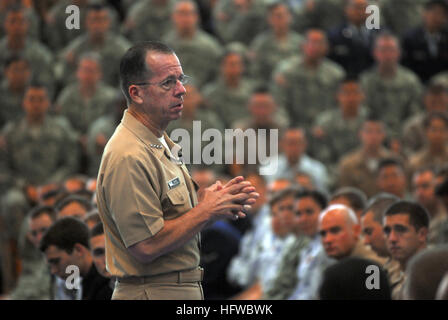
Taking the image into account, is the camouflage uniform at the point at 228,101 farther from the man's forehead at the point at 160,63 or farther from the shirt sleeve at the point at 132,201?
the shirt sleeve at the point at 132,201

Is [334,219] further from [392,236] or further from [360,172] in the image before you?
[360,172]

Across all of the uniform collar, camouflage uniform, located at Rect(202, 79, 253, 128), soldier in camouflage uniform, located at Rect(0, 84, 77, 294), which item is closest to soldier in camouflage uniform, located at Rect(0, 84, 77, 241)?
soldier in camouflage uniform, located at Rect(0, 84, 77, 294)

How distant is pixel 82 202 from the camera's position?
448 centimetres

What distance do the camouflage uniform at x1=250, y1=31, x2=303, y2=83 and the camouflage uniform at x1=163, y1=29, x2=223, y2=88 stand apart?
383 millimetres

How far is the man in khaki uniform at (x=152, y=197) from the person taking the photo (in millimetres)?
2234

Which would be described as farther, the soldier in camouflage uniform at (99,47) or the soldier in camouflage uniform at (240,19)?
the soldier in camouflage uniform at (240,19)

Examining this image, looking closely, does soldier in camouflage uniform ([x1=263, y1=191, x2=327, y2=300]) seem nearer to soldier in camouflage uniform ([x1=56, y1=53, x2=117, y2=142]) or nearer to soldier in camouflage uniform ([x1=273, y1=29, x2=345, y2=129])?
soldier in camouflage uniform ([x1=273, y1=29, x2=345, y2=129])

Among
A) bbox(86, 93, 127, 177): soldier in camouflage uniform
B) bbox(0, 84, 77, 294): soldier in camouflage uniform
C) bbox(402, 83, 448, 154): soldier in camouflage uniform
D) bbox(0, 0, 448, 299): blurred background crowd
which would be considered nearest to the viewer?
bbox(0, 0, 448, 299): blurred background crowd

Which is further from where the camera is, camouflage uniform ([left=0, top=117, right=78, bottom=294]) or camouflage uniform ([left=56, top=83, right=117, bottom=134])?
camouflage uniform ([left=56, top=83, right=117, bottom=134])

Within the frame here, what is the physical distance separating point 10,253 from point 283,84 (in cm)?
299

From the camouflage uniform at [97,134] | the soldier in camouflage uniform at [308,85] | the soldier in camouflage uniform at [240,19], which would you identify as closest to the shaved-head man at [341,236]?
the camouflage uniform at [97,134]

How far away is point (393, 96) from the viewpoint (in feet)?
25.6

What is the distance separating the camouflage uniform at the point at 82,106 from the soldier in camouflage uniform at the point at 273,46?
1.53 metres

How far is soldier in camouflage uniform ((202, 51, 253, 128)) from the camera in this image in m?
7.85
